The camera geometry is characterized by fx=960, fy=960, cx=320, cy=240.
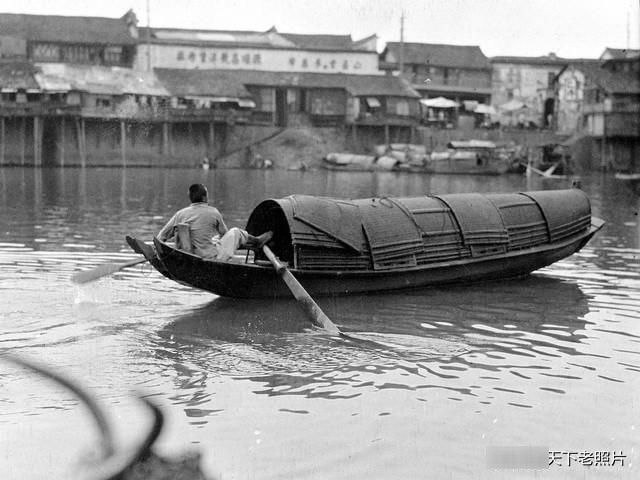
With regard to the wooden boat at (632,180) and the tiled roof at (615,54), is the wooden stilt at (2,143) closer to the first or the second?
the wooden boat at (632,180)

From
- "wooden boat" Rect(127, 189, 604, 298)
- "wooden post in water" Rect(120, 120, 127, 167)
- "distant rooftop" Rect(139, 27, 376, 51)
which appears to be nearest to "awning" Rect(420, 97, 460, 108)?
"distant rooftop" Rect(139, 27, 376, 51)

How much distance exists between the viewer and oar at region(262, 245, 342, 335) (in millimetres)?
10031

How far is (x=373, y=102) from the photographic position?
56.8 metres

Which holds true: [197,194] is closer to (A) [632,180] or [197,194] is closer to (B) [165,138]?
(A) [632,180]

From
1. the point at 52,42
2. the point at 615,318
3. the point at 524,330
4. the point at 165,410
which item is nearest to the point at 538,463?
the point at 165,410

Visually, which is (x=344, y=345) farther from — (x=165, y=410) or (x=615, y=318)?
(x=615, y=318)

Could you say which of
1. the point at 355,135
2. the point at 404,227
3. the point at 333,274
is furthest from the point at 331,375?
the point at 355,135

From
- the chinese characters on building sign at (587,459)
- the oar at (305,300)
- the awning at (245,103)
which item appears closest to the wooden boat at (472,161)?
the awning at (245,103)

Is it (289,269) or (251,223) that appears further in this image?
(251,223)

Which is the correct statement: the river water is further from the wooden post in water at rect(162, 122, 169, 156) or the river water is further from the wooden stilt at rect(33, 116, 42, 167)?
the wooden post in water at rect(162, 122, 169, 156)

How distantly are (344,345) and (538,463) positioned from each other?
3.21 meters

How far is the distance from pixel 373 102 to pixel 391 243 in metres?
45.4

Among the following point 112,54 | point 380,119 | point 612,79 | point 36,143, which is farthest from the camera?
point 380,119

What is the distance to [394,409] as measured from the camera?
7.52 m
